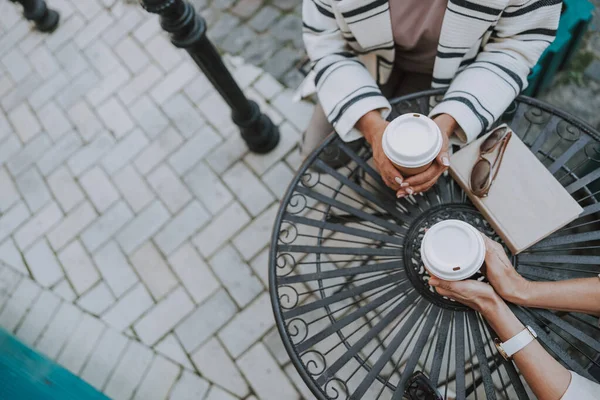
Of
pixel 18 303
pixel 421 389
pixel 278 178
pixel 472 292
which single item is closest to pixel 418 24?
pixel 472 292

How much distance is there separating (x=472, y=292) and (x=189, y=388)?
176cm

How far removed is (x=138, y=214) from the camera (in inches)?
117

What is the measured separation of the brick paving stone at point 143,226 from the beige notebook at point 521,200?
78.5 inches

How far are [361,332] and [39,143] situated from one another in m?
2.73

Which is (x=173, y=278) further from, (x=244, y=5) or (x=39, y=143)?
(x=244, y=5)

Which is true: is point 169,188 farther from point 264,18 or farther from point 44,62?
point 44,62

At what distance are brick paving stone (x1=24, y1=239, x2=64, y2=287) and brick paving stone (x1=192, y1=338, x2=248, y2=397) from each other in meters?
1.12

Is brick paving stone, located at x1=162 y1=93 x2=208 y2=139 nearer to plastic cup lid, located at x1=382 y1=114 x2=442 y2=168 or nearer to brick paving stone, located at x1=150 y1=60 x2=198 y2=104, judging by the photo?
brick paving stone, located at x1=150 y1=60 x2=198 y2=104

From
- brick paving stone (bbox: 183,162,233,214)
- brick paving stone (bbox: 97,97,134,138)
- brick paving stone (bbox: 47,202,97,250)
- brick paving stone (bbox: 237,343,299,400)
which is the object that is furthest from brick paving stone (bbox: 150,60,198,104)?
brick paving stone (bbox: 237,343,299,400)

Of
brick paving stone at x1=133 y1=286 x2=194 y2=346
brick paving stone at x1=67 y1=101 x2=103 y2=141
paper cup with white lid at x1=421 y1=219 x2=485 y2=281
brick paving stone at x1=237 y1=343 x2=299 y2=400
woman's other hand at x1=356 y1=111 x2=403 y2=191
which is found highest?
woman's other hand at x1=356 y1=111 x2=403 y2=191

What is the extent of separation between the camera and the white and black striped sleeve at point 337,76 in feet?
5.51

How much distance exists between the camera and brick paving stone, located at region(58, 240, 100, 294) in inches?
112

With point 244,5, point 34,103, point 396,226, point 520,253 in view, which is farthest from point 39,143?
point 520,253

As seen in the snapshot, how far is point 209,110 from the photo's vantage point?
3135 millimetres
